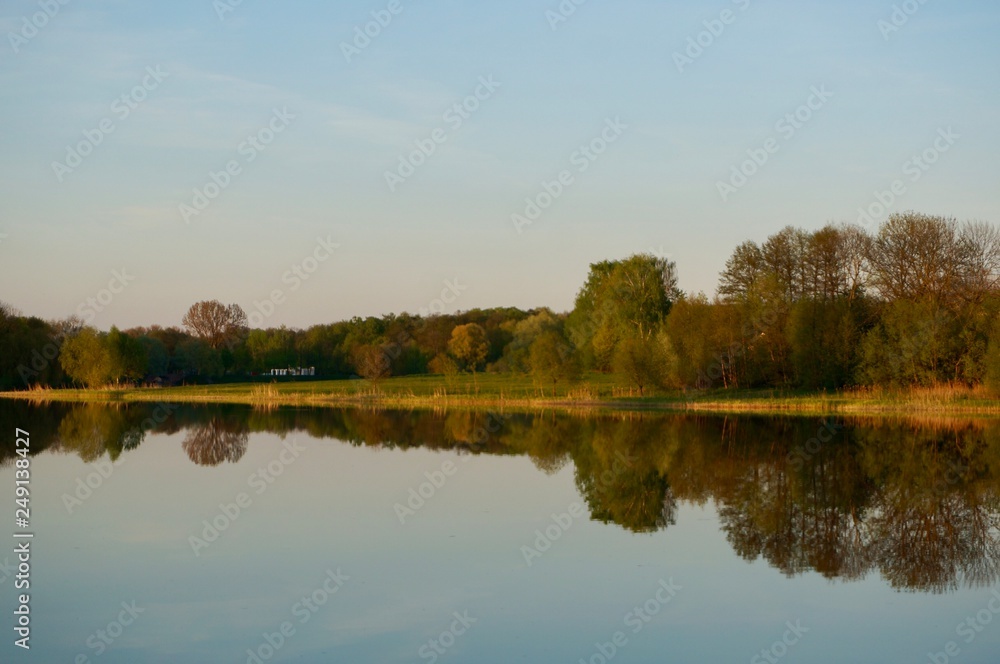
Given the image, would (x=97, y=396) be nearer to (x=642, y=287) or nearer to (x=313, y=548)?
(x=642, y=287)

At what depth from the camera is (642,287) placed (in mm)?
59031

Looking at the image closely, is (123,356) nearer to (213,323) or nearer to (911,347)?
(213,323)

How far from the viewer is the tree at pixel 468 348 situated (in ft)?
271

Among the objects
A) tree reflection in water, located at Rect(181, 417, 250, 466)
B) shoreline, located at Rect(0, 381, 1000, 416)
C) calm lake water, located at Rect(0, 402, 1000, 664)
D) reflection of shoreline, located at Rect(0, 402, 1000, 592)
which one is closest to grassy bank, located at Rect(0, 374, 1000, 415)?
shoreline, located at Rect(0, 381, 1000, 416)

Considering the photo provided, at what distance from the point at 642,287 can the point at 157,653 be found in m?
51.7

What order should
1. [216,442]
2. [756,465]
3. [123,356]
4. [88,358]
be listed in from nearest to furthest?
[756,465] < [216,442] < [88,358] < [123,356]

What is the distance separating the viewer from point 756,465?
76.6 ft

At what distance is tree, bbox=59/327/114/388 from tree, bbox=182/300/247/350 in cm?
2450

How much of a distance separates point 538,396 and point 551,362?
2206 millimetres

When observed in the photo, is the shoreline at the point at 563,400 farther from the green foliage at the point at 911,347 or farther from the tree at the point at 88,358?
the tree at the point at 88,358

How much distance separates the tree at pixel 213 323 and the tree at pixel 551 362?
49.7m

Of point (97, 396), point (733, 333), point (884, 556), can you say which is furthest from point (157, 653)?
point (97, 396)

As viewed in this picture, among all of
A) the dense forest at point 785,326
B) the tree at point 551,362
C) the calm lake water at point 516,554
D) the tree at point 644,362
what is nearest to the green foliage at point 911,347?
the dense forest at point 785,326

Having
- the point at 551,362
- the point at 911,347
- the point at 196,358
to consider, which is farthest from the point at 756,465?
the point at 196,358
